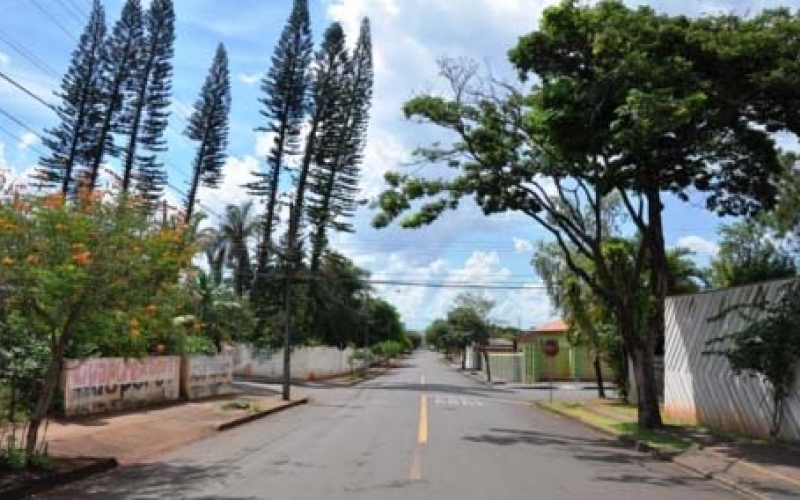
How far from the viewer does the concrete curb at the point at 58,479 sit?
1286 cm

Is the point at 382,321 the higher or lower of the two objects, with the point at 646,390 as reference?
higher

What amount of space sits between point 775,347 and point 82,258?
43.4 ft

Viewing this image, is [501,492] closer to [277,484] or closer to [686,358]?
[277,484]

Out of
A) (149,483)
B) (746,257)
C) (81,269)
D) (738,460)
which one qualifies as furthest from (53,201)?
(746,257)

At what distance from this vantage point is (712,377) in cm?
2458

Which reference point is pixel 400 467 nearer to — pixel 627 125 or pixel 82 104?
pixel 627 125

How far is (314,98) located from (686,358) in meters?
46.1

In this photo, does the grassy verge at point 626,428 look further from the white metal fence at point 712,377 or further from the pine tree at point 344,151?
the pine tree at point 344,151

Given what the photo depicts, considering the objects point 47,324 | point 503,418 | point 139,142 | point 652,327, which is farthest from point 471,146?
point 139,142

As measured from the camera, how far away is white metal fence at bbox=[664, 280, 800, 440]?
832 inches

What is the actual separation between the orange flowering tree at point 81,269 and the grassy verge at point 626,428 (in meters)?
10.6

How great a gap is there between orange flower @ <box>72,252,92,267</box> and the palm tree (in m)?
61.7

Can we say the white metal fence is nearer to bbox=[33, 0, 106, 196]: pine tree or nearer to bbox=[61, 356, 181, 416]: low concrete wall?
bbox=[61, 356, 181, 416]: low concrete wall

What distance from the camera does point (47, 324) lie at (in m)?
15.3
